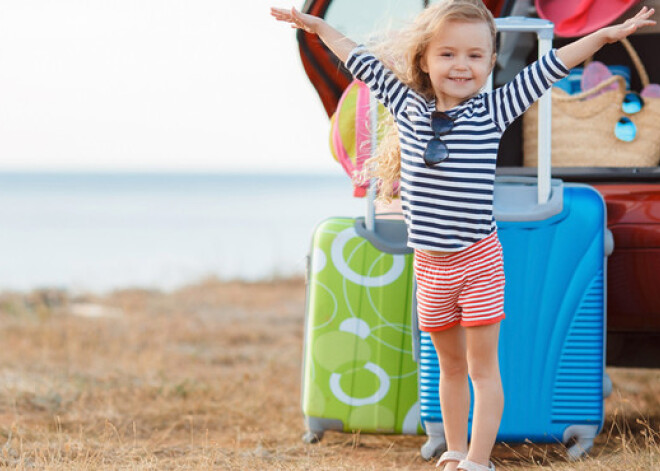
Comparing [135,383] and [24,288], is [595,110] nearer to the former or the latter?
[135,383]

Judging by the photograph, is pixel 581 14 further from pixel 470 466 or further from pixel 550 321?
pixel 470 466

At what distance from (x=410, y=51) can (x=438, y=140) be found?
0.93 ft

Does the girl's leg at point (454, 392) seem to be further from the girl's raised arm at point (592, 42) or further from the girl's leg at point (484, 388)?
the girl's raised arm at point (592, 42)

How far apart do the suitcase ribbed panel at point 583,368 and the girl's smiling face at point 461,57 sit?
837mm

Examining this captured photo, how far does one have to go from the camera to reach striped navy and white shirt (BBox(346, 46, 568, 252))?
98.9 inches

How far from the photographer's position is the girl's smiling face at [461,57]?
2.51 meters

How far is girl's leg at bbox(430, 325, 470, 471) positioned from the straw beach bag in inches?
42.5

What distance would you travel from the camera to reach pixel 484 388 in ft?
8.61

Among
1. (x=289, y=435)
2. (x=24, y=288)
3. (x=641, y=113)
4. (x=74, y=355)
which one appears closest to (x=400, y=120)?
(x=641, y=113)

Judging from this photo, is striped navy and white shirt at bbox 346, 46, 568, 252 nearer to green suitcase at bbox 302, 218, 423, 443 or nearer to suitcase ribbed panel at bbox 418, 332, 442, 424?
suitcase ribbed panel at bbox 418, 332, 442, 424

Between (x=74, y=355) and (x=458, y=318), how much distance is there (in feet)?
11.6

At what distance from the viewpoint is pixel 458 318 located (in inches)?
104

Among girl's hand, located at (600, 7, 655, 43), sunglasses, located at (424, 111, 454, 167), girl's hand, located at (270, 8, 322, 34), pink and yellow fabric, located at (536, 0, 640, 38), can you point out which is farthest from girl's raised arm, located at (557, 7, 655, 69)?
pink and yellow fabric, located at (536, 0, 640, 38)

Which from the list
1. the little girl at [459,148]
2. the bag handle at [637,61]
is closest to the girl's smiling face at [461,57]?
the little girl at [459,148]
